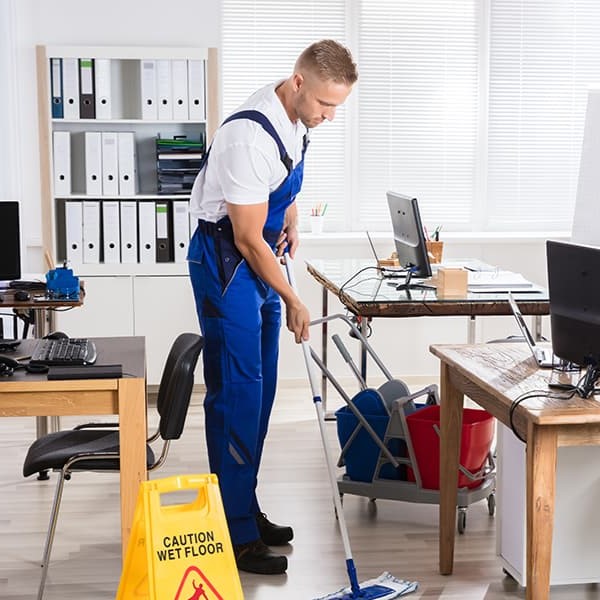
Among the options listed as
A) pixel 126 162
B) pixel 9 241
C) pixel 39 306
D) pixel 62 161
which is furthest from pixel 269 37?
pixel 39 306

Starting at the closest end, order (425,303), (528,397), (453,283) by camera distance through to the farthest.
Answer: (528,397)
(425,303)
(453,283)

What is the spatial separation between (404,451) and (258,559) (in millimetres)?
686

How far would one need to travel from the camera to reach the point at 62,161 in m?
5.30

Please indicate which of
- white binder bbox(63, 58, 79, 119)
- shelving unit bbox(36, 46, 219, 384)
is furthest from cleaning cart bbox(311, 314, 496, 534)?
white binder bbox(63, 58, 79, 119)

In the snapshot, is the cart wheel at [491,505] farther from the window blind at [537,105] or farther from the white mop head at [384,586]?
the window blind at [537,105]

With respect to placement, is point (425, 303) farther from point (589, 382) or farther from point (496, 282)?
point (589, 382)

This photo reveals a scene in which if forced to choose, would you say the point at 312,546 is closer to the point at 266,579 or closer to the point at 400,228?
the point at 266,579

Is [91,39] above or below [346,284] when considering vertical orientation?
above

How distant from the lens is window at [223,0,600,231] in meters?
5.87

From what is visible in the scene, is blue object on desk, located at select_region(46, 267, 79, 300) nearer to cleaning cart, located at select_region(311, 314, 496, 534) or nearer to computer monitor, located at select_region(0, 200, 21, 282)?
computer monitor, located at select_region(0, 200, 21, 282)

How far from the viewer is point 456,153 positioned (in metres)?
6.06

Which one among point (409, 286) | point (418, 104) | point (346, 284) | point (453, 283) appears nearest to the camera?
point (453, 283)

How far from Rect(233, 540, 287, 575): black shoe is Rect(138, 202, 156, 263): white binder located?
241cm

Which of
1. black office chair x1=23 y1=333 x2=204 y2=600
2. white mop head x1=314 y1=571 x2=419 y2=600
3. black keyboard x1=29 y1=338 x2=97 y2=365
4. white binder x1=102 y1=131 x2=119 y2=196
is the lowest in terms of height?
white mop head x1=314 y1=571 x2=419 y2=600
